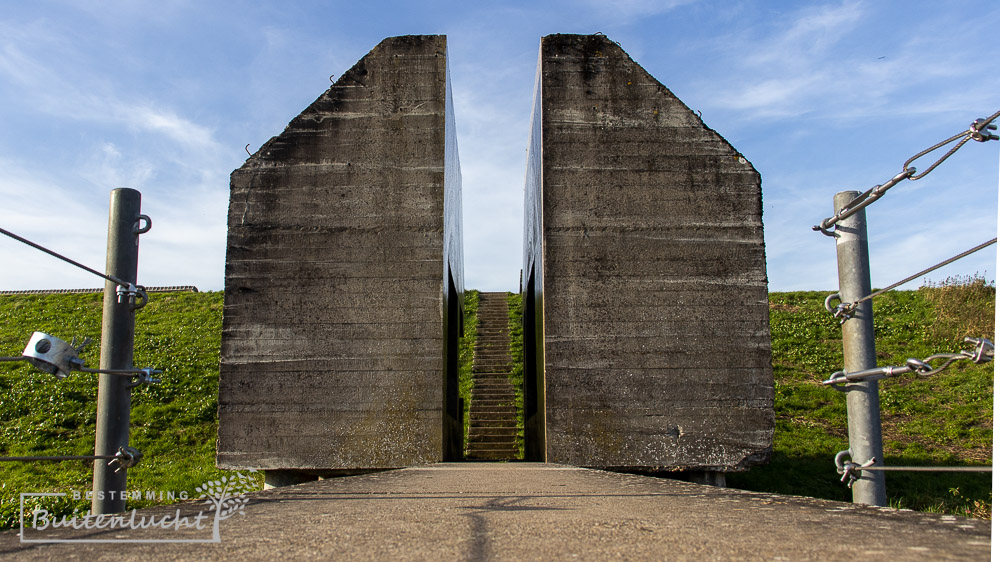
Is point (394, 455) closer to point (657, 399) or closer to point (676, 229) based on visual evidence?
point (657, 399)

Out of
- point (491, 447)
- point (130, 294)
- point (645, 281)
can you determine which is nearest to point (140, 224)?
point (130, 294)

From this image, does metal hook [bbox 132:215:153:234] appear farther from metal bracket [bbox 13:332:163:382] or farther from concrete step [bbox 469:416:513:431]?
concrete step [bbox 469:416:513:431]

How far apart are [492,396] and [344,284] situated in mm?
7327

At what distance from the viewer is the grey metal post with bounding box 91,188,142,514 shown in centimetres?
367

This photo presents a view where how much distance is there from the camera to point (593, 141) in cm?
802

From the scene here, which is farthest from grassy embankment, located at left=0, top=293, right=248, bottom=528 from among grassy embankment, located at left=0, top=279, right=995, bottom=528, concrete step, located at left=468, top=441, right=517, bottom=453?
concrete step, located at left=468, top=441, right=517, bottom=453

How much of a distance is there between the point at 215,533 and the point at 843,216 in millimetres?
3326

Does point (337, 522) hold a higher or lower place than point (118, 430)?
lower

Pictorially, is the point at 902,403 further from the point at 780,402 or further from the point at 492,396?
the point at 492,396

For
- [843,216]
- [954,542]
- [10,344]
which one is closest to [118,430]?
[954,542]

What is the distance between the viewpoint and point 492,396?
14.5 meters

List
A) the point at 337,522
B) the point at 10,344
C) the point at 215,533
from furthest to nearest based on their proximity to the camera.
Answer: the point at 10,344, the point at 337,522, the point at 215,533

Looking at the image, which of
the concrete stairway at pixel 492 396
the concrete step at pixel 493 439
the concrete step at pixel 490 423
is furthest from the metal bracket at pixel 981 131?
the concrete step at pixel 490 423

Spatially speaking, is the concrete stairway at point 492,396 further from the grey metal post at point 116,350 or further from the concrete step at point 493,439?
the grey metal post at point 116,350
